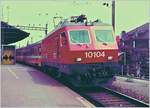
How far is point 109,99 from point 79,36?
396 cm

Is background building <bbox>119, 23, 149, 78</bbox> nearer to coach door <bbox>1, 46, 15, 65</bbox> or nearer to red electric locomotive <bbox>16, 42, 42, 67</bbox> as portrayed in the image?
red electric locomotive <bbox>16, 42, 42, 67</bbox>

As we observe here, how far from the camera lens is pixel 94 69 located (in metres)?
17.5

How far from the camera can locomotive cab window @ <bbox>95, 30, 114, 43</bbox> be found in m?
18.3

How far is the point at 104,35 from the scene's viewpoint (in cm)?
1848

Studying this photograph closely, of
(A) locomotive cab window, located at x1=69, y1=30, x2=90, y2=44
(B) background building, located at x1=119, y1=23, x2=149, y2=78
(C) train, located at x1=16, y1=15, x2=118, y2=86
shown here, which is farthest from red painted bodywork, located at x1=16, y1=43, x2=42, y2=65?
(A) locomotive cab window, located at x1=69, y1=30, x2=90, y2=44

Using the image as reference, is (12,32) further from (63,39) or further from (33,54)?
(63,39)

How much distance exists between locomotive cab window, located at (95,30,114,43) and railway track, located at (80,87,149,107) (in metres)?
2.15

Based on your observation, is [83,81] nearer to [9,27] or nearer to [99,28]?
[99,28]

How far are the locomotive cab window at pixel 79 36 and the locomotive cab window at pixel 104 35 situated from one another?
0.47 metres

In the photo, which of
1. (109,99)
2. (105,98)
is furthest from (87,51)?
(109,99)

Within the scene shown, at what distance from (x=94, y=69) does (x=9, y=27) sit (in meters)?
15.5

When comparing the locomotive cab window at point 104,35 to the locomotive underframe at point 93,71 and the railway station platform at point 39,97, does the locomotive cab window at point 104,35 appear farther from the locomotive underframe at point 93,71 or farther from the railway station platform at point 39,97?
the railway station platform at point 39,97

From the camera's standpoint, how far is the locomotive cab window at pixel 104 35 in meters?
18.3

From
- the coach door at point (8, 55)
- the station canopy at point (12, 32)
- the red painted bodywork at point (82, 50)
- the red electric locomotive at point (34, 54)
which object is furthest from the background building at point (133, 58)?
the red painted bodywork at point (82, 50)
